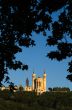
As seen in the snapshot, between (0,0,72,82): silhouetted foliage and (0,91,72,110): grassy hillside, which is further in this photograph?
(0,91,72,110): grassy hillside

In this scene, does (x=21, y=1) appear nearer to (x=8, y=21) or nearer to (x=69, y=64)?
(x=8, y=21)

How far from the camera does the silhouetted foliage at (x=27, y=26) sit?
10914 mm

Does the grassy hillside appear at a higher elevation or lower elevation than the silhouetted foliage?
higher

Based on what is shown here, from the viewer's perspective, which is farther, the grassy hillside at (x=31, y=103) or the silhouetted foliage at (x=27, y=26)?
the grassy hillside at (x=31, y=103)

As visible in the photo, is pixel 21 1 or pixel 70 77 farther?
pixel 70 77

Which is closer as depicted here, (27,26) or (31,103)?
(27,26)

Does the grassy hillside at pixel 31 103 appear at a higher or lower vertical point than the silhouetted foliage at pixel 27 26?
higher

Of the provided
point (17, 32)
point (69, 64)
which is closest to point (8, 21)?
point (17, 32)

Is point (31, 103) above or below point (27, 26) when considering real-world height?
above

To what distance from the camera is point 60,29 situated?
1134cm

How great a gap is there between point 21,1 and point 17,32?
0.93m

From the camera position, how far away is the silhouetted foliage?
10.9 meters

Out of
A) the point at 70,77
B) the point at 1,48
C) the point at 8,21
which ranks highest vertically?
the point at 8,21

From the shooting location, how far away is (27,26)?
36.7 feet
